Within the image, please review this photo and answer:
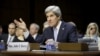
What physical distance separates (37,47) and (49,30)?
72cm

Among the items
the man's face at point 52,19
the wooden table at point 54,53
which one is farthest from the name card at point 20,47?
the man's face at point 52,19

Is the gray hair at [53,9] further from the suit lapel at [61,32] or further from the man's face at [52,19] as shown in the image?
the suit lapel at [61,32]

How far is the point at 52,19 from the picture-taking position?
165 inches

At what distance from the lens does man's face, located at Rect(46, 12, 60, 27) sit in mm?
4158

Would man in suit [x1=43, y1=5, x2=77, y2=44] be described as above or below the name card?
above

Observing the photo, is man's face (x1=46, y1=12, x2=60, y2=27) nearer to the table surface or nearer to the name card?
the name card

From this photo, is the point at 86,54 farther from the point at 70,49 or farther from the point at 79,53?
the point at 70,49

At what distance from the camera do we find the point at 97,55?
10.4 ft

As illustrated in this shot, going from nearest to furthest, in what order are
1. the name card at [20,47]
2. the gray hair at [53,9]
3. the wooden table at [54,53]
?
the wooden table at [54,53], the name card at [20,47], the gray hair at [53,9]

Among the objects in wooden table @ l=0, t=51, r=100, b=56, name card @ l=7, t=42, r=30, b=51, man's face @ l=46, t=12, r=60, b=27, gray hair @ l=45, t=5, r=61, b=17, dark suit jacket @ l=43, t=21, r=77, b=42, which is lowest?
wooden table @ l=0, t=51, r=100, b=56

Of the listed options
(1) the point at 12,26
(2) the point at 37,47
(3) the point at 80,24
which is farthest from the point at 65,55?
(3) the point at 80,24

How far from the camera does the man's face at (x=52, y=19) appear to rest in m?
4.16

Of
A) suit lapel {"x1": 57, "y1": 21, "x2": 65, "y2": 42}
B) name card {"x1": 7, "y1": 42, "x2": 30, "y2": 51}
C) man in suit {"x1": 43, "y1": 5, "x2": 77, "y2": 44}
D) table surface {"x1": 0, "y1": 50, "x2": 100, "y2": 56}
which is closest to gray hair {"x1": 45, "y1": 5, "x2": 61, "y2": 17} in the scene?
man in suit {"x1": 43, "y1": 5, "x2": 77, "y2": 44}

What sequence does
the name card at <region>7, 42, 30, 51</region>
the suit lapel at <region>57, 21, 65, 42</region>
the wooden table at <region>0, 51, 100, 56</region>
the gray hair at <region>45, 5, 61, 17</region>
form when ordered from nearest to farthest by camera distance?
the wooden table at <region>0, 51, 100, 56</region> → the name card at <region>7, 42, 30, 51</region> → the gray hair at <region>45, 5, 61, 17</region> → the suit lapel at <region>57, 21, 65, 42</region>
